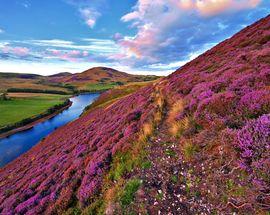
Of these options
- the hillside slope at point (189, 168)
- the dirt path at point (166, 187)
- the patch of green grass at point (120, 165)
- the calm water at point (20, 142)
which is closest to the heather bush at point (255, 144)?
the hillside slope at point (189, 168)

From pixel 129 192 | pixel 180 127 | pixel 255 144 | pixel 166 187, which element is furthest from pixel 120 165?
pixel 255 144

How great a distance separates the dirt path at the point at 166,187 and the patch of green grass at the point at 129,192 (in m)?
0.22

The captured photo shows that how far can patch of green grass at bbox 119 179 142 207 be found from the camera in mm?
7026

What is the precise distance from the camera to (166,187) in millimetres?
6750

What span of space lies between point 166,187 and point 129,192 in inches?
51.1

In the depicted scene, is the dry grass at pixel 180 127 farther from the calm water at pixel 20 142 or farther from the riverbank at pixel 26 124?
the riverbank at pixel 26 124

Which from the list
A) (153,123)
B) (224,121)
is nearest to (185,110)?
(153,123)

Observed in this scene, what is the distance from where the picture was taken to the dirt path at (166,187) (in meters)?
5.84

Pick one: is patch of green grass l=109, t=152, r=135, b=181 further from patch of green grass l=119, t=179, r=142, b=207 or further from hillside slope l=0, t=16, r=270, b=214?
patch of green grass l=119, t=179, r=142, b=207

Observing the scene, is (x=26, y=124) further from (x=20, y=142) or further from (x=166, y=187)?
(x=166, y=187)

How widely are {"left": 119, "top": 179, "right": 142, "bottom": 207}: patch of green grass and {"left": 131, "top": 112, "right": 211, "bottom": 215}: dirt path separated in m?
0.22

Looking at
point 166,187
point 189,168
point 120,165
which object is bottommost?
point 120,165

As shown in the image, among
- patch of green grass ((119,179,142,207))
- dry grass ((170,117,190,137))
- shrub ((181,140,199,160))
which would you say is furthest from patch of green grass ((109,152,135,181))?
shrub ((181,140,199,160))

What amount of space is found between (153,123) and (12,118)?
315ft
